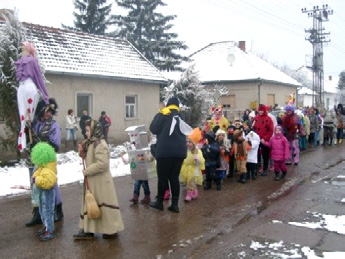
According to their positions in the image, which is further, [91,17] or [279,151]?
[91,17]

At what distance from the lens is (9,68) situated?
12398mm

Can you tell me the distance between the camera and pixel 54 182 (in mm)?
5750

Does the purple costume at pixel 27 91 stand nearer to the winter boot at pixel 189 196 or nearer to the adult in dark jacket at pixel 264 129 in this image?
the winter boot at pixel 189 196

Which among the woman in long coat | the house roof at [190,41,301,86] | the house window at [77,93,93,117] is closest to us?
the woman in long coat

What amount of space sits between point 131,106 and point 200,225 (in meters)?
15.3

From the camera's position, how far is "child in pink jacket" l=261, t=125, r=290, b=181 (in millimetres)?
10156

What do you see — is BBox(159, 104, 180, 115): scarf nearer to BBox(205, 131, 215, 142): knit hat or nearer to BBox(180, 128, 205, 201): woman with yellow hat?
BBox(180, 128, 205, 201): woman with yellow hat

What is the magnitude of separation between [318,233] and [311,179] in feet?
15.0

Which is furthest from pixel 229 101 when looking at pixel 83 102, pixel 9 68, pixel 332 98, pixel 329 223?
pixel 332 98

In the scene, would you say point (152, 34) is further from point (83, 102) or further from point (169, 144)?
point (169, 144)

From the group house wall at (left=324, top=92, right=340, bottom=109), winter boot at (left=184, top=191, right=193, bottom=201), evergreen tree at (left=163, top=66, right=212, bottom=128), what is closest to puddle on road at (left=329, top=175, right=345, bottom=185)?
winter boot at (left=184, top=191, right=193, bottom=201)

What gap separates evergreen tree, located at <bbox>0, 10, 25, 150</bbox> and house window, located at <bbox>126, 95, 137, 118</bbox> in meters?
8.67

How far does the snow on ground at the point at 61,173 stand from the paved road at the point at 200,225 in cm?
87

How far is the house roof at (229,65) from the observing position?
1262 inches
